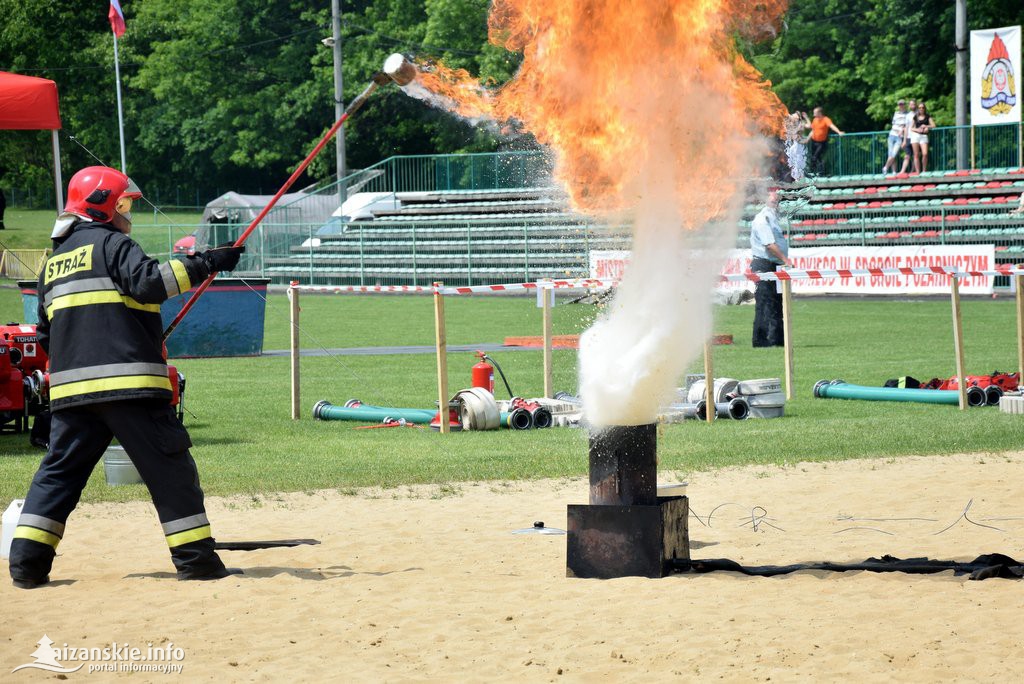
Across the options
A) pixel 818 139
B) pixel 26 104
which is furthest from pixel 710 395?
pixel 818 139

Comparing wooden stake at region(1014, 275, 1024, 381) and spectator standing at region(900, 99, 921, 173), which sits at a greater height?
spectator standing at region(900, 99, 921, 173)

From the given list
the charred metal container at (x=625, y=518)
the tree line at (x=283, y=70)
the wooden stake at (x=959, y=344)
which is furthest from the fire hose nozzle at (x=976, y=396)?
the tree line at (x=283, y=70)

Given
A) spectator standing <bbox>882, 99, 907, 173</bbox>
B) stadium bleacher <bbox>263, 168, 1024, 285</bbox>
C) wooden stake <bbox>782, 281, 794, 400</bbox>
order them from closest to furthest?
wooden stake <bbox>782, 281, 794, 400</bbox> < stadium bleacher <bbox>263, 168, 1024, 285</bbox> < spectator standing <bbox>882, 99, 907, 173</bbox>

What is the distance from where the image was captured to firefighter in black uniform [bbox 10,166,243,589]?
760cm

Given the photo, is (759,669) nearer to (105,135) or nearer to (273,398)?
(273,398)

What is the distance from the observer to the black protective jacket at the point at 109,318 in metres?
7.56

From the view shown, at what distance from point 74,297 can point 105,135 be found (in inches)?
2817

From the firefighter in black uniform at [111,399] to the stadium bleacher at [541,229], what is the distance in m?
23.8

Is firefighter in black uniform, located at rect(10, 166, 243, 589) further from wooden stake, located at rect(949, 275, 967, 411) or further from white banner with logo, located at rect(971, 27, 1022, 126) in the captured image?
white banner with logo, located at rect(971, 27, 1022, 126)

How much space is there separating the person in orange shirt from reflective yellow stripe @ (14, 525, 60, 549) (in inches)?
1227

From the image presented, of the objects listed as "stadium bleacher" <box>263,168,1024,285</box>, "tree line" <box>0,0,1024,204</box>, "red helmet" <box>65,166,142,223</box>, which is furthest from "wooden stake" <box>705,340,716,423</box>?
"tree line" <box>0,0,1024,204</box>

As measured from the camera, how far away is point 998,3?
45438 millimetres

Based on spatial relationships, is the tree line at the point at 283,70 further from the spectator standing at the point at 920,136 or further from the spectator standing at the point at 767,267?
the spectator standing at the point at 767,267

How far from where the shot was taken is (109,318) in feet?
25.1
